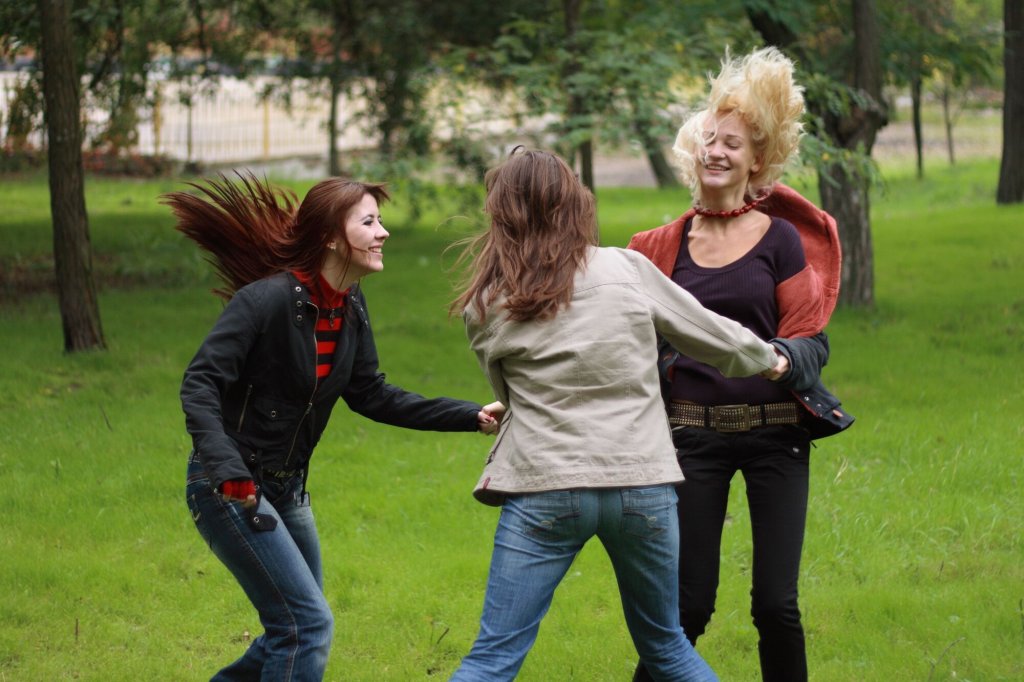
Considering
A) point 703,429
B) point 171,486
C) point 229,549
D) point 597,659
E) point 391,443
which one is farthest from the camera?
point 391,443

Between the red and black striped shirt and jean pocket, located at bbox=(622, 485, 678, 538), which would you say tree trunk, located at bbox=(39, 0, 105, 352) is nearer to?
the red and black striped shirt

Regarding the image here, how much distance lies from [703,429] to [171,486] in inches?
152

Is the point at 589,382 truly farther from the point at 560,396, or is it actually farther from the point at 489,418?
the point at 489,418

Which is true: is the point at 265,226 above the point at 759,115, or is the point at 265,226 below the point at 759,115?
below

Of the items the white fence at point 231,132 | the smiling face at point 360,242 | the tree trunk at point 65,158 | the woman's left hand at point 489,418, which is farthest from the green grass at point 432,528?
the white fence at point 231,132

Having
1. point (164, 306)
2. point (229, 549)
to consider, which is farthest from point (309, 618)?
point (164, 306)

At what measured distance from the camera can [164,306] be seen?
1163 cm

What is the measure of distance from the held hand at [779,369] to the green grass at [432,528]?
1031 mm

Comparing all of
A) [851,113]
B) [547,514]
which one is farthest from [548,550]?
[851,113]

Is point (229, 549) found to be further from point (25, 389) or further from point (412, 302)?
point (412, 302)

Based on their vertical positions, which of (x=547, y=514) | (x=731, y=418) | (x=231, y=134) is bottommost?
(x=547, y=514)

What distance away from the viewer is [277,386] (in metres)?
3.57

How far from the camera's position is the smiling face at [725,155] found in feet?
12.8

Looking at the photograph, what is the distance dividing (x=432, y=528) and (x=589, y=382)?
327cm
